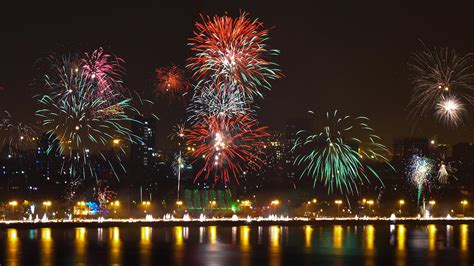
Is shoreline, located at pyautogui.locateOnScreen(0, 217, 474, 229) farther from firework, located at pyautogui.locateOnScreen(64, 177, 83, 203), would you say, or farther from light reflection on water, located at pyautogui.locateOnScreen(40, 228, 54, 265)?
firework, located at pyautogui.locateOnScreen(64, 177, 83, 203)

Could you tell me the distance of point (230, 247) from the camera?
41750 millimetres

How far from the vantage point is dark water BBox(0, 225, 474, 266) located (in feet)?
117

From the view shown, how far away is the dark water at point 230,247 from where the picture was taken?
3572 cm

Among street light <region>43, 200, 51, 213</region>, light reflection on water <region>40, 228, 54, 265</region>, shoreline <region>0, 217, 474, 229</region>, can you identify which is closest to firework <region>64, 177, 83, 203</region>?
street light <region>43, 200, 51, 213</region>

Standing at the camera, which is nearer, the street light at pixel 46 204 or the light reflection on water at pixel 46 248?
the light reflection on water at pixel 46 248

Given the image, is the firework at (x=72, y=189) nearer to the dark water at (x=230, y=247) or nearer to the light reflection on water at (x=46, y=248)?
the dark water at (x=230, y=247)

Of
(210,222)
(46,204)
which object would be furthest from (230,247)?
(46,204)

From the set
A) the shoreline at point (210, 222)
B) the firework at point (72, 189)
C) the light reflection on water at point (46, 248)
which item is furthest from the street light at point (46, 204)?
the light reflection on water at point (46, 248)

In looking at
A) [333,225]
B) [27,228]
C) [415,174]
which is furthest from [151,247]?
[415,174]

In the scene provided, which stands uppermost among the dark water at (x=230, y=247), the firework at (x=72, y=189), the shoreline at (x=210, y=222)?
the firework at (x=72, y=189)

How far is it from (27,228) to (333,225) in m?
24.0

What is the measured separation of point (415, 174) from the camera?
242 feet

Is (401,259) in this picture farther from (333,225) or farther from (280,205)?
(280,205)

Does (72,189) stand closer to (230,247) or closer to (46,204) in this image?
(46,204)
